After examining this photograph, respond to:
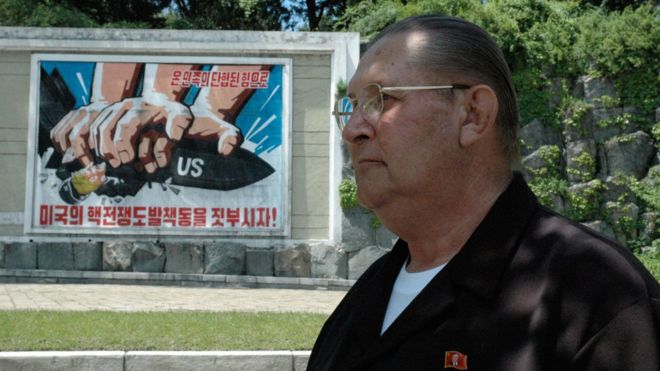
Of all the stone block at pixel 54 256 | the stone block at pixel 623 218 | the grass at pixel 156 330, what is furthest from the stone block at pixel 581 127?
the stone block at pixel 54 256

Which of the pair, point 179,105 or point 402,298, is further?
point 179,105

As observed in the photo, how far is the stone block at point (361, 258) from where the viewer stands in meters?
13.5

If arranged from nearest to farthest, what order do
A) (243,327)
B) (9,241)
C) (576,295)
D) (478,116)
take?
(576,295), (478,116), (243,327), (9,241)

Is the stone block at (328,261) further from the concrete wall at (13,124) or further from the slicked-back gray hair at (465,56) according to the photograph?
the slicked-back gray hair at (465,56)

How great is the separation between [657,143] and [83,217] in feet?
32.9

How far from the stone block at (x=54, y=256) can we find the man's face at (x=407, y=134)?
12.5 m

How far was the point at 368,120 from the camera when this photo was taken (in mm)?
1766

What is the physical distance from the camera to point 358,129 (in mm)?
1774

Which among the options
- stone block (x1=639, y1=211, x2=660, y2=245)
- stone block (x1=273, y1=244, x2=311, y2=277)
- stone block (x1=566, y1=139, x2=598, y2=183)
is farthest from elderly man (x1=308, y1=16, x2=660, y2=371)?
stone block (x1=639, y1=211, x2=660, y2=245)

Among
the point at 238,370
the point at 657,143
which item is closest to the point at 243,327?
the point at 238,370

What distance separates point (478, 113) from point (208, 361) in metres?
5.19

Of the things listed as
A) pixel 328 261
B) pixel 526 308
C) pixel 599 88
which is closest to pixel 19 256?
pixel 328 261

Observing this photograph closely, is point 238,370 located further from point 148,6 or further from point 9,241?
point 148,6

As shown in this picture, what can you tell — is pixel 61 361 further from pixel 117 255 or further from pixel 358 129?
pixel 117 255
